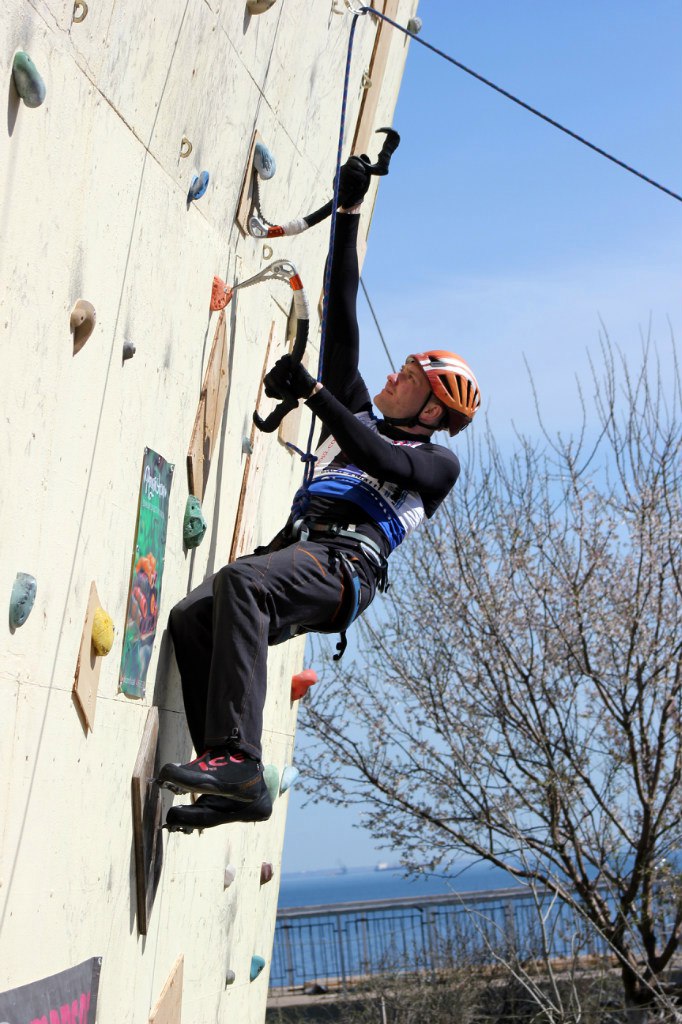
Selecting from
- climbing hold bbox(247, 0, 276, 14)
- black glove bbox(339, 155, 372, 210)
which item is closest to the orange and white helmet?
black glove bbox(339, 155, 372, 210)

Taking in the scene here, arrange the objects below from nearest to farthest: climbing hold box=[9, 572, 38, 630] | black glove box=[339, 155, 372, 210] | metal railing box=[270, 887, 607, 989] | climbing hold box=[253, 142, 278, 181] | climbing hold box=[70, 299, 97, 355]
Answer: climbing hold box=[9, 572, 38, 630]
climbing hold box=[70, 299, 97, 355]
climbing hold box=[253, 142, 278, 181]
black glove box=[339, 155, 372, 210]
metal railing box=[270, 887, 607, 989]

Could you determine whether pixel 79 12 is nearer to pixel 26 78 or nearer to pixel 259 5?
pixel 26 78

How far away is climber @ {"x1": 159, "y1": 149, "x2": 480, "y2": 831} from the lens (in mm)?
2893

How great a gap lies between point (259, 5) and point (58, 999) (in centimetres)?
268

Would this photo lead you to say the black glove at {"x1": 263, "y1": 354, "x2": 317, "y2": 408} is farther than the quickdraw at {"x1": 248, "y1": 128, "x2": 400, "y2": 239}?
No

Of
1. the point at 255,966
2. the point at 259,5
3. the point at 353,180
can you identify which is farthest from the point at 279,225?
the point at 255,966

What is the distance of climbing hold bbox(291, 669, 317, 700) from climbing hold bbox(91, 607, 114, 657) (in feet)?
6.60

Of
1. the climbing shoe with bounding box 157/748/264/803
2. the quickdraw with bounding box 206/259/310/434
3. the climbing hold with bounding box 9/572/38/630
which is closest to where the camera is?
the climbing hold with bounding box 9/572/38/630

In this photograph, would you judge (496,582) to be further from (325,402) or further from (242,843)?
(325,402)

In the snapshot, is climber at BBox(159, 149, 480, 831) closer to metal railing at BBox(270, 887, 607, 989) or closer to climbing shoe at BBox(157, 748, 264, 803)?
climbing shoe at BBox(157, 748, 264, 803)

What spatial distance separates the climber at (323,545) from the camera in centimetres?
289

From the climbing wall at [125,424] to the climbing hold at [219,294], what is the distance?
0.03 metres

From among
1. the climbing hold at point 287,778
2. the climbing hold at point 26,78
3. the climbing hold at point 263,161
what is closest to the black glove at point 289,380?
the climbing hold at point 263,161

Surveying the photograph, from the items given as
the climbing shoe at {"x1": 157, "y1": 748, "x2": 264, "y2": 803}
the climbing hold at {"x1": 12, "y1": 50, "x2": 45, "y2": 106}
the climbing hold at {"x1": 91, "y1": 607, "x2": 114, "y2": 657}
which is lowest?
the climbing shoe at {"x1": 157, "y1": 748, "x2": 264, "y2": 803}
